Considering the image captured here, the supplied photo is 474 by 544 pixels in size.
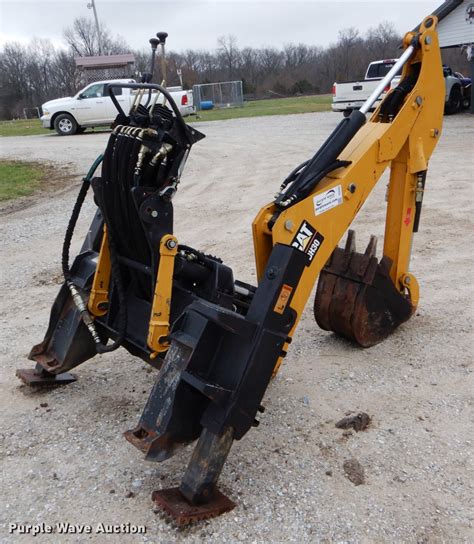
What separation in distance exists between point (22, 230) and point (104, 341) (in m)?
5.32

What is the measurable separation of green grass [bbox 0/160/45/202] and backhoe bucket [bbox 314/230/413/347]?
25.5ft

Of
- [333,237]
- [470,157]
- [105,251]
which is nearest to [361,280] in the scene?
[333,237]

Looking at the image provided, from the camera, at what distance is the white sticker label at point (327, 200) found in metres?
3.16

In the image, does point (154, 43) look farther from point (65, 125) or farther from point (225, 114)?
point (225, 114)

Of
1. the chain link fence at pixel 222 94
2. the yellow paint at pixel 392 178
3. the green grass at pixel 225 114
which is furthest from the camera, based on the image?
the chain link fence at pixel 222 94

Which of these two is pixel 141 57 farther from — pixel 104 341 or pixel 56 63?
pixel 104 341

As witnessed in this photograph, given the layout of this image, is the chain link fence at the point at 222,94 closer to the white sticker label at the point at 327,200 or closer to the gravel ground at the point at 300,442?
the gravel ground at the point at 300,442

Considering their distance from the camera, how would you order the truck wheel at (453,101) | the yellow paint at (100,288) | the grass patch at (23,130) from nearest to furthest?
the yellow paint at (100,288)
the truck wheel at (453,101)
the grass patch at (23,130)

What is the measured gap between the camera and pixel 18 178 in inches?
488

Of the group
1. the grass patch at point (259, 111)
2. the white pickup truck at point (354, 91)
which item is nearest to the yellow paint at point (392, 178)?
the white pickup truck at point (354, 91)

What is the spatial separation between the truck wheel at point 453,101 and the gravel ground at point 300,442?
17874 millimetres

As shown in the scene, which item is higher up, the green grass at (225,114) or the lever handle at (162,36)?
the lever handle at (162,36)

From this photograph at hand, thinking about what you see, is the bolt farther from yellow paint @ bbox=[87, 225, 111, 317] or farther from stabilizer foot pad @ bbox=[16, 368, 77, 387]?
stabilizer foot pad @ bbox=[16, 368, 77, 387]

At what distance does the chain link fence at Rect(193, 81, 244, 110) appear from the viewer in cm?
3700
